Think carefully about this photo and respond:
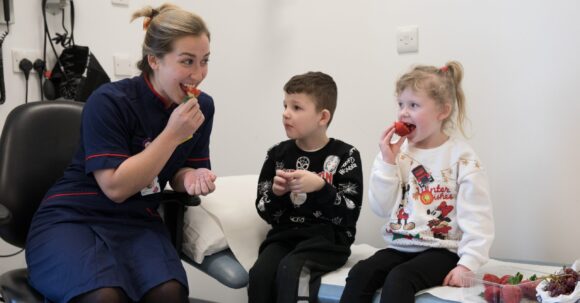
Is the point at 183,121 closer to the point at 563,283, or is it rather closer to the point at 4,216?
the point at 4,216

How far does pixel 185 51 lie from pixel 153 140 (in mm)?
245

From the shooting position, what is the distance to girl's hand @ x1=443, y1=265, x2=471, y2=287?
1.58 metres

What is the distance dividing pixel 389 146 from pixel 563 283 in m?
0.58

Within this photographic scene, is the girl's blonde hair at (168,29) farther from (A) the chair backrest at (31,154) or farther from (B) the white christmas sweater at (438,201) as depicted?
(B) the white christmas sweater at (438,201)

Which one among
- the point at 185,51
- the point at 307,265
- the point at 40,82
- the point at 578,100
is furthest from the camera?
the point at 40,82

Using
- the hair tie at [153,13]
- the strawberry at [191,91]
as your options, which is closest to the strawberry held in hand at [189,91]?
the strawberry at [191,91]

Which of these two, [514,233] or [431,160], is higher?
[431,160]

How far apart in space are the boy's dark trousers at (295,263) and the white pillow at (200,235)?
13 centimetres

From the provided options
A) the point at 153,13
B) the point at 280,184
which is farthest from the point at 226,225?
the point at 153,13

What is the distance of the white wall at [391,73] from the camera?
200 cm

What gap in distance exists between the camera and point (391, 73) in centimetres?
229

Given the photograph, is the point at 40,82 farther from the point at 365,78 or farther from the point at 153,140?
the point at 365,78

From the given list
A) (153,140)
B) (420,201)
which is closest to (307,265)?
(420,201)

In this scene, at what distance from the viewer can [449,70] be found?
5.92 feet
